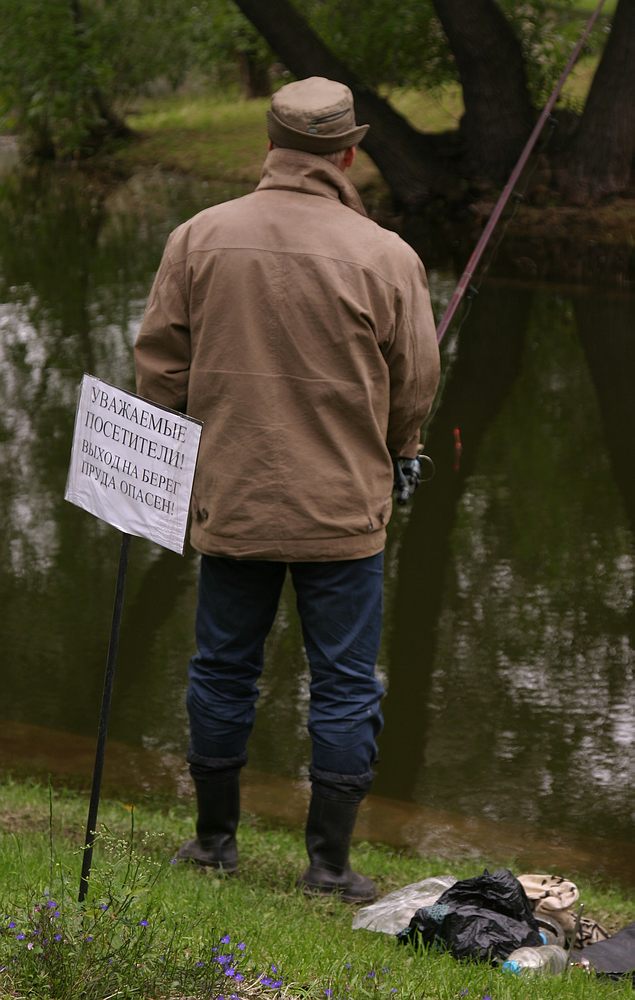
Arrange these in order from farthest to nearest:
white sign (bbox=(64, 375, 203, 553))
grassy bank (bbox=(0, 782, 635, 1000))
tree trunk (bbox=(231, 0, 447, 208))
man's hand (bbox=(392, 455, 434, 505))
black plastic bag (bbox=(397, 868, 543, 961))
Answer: tree trunk (bbox=(231, 0, 447, 208))
man's hand (bbox=(392, 455, 434, 505))
black plastic bag (bbox=(397, 868, 543, 961))
white sign (bbox=(64, 375, 203, 553))
grassy bank (bbox=(0, 782, 635, 1000))

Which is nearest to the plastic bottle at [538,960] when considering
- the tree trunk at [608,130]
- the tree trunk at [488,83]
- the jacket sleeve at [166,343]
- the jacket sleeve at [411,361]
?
the jacket sleeve at [411,361]

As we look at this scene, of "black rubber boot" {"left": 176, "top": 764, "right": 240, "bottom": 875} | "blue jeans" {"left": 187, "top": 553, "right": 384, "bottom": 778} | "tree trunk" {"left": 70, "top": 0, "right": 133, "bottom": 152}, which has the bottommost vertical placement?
"tree trunk" {"left": 70, "top": 0, "right": 133, "bottom": 152}

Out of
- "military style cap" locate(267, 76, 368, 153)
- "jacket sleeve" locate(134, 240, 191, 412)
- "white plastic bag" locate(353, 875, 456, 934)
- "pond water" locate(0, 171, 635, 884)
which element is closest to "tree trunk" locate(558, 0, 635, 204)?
"pond water" locate(0, 171, 635, 884)

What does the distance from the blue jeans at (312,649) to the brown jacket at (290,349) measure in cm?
11

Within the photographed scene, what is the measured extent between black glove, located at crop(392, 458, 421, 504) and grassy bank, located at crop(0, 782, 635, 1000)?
43.9 inches

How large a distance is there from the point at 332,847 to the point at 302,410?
1.19 metres

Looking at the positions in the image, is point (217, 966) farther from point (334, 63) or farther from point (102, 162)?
point (102, 162)

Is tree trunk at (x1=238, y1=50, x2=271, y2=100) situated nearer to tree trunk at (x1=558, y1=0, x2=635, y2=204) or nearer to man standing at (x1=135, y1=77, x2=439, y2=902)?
tree trunk at (x1=558, y1=0, x2=635, y2=204)

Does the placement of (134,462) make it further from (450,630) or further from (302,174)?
(450,630)

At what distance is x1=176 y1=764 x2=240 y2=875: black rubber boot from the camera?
13.2 feet

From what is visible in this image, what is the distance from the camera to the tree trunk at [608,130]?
16.4 meters

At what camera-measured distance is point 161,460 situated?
306cm

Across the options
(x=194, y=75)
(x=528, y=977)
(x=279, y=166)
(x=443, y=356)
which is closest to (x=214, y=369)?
(x=279, y=166)

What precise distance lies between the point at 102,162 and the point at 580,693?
22.1m
